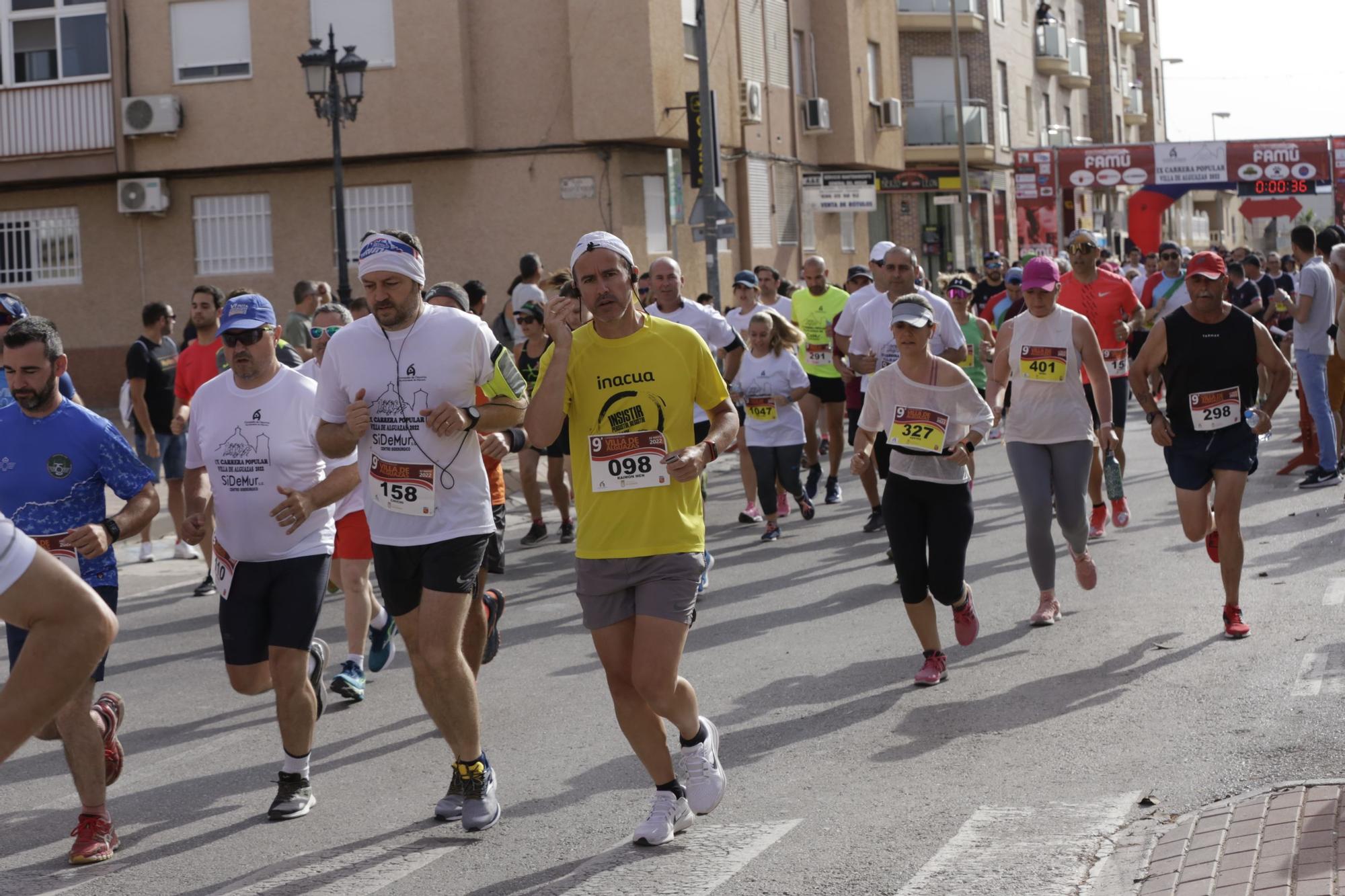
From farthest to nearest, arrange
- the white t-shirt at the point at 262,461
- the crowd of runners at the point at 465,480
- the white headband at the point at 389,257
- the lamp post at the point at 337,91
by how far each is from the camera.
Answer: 1. the lamp post at the point at 337,91
2. the white t-shirt at the point at 262,461
3. the white headband at the point at 389,257
4. the crowd of runners at the point at 465,480

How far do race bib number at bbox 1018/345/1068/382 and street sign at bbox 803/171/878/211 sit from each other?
23.0 m

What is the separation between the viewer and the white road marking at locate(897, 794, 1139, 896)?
5012mm

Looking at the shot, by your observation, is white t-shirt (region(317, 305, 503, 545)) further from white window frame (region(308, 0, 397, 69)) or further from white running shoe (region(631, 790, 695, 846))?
white window frame (region(308, 0, 397, 69))

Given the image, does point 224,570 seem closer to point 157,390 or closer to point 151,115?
point 157,390

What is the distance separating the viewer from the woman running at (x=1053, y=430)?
936 centimetres

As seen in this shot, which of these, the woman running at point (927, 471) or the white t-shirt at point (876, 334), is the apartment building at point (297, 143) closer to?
the white t-shirt at point (876, 334)

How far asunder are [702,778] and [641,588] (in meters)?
0.68

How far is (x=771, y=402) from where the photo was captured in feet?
42.6

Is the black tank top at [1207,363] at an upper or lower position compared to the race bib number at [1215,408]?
upper

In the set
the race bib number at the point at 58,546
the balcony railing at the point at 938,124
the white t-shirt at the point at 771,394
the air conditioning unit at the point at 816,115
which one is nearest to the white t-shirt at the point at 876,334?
the white t-shirt at the point at 771,394

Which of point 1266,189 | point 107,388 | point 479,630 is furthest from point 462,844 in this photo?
point 1266,189

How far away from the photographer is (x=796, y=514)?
14906 mm

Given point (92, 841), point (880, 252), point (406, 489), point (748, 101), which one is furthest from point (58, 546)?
point (748, 101)

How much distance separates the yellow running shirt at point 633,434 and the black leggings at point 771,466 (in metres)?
7.32
